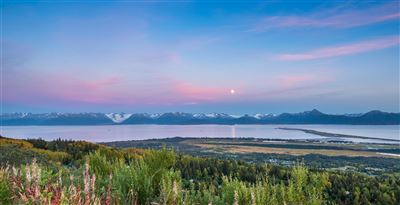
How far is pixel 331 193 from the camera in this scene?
10.1 metres

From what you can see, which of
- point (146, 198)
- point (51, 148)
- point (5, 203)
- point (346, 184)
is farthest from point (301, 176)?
point (51, 148)

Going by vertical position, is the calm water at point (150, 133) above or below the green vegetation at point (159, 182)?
below

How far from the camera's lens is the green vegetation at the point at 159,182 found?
3.76m

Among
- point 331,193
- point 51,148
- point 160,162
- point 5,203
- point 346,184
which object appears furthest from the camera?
point 51,148

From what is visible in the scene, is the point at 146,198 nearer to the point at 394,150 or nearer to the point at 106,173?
the point at 106,173

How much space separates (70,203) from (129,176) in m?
2.57

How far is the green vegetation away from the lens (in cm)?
376

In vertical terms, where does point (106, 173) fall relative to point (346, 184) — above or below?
above

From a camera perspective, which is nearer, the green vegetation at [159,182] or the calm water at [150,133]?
the green vegetation at [159,182]

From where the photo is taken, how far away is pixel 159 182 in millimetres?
6238

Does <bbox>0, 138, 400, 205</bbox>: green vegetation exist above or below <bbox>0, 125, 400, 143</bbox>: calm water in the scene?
above

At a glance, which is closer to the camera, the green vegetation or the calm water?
the green vegetation

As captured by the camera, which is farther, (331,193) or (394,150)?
(394,150)

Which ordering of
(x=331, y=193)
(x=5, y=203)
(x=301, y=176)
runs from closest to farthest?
1. (x=5, y=203)
2. (x=301, y=176)
3. (x=331, y=193)
